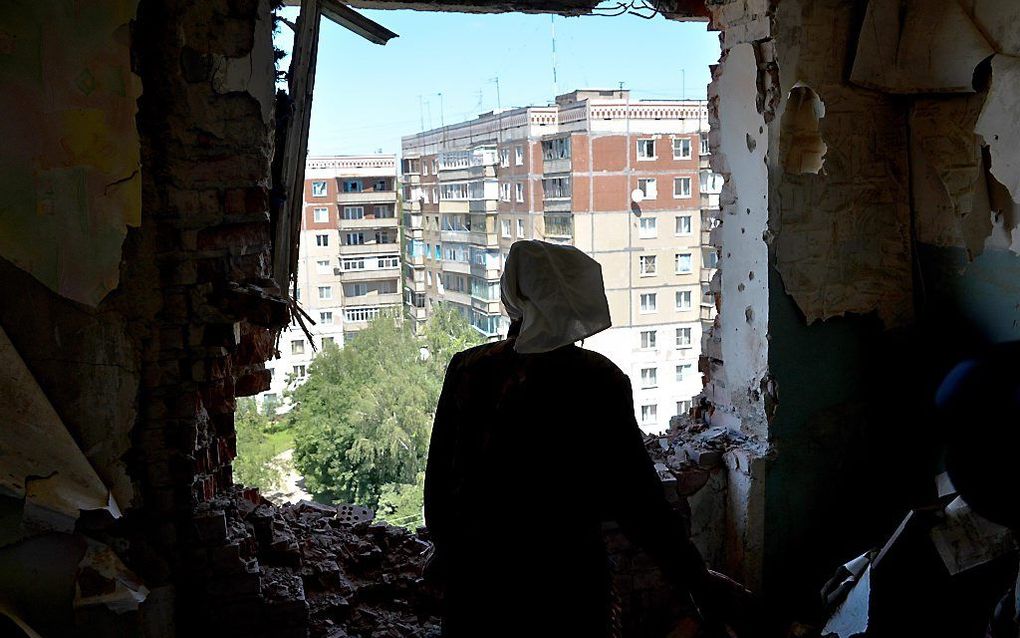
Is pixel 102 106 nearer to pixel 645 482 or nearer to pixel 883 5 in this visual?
pixel 645 482

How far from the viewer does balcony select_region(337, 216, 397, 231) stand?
756 cm

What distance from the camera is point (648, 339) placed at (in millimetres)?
6594

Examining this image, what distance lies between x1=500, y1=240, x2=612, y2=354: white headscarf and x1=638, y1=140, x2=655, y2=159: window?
4.90 meters

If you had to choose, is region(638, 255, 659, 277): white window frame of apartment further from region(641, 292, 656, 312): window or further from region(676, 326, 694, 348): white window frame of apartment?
region(676, 326, 694, 348): white window frame of apartment

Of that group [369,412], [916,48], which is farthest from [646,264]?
[916,48]

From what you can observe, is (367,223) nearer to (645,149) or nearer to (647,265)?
(645,149)

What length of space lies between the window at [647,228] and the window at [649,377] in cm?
124

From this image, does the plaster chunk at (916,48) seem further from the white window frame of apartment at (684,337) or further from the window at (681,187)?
the white window frame of apartment at (684,337)

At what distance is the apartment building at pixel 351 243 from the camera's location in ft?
24.6

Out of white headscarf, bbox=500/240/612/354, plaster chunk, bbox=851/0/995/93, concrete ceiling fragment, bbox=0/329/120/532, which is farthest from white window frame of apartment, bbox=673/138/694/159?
concrete ceiling fragment, bbox=0/329/120/532

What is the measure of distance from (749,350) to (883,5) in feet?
4.18

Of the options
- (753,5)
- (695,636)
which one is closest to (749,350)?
(695,636)

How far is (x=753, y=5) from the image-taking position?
2719mm

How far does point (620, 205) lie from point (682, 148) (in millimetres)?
737
